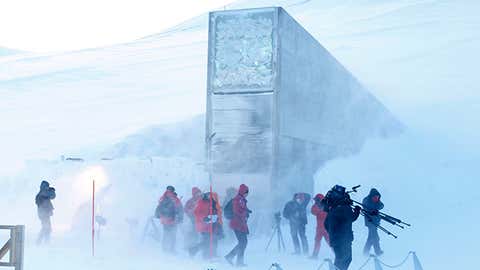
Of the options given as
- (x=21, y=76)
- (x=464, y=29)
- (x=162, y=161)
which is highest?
(x=464, y=29)

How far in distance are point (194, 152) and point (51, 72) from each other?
45.3 metres

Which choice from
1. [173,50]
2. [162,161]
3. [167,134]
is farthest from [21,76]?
[162,161]

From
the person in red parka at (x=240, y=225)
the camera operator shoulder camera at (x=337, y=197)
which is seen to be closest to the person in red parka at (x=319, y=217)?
the person in red parka at (x=240, y=225)

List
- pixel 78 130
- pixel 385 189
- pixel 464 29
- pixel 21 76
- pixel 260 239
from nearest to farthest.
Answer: pixel 260 239
pixel 385 189
pixel 78 130
pixel 464 29
pixel 21 76

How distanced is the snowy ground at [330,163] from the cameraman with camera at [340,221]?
7.96 feet

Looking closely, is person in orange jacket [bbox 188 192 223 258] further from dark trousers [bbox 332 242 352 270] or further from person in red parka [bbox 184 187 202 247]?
dark trousers [bbox 332 242 352 270]

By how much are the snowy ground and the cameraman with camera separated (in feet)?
7.96

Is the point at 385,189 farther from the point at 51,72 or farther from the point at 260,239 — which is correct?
the point at 51,72

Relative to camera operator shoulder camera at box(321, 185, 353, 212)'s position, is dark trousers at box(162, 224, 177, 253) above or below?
below

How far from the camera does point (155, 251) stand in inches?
523

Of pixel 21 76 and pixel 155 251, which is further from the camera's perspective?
pixel 21 76

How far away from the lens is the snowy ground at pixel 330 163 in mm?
14398

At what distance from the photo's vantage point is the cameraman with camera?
928cm

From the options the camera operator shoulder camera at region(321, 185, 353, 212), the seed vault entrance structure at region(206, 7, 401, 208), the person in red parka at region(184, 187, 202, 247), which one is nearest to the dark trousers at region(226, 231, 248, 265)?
the person in red parka at region(184, 187, 202, 247)
